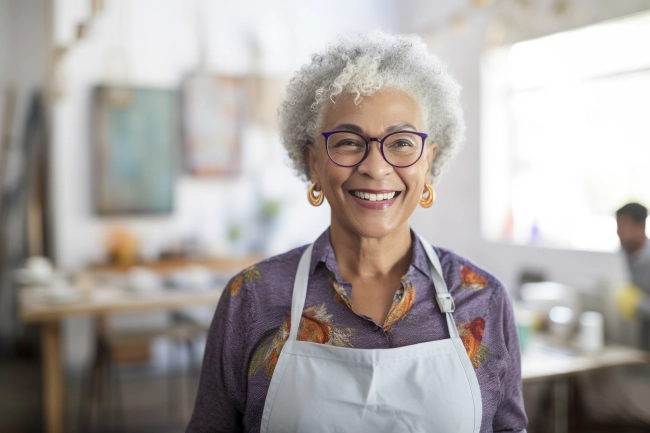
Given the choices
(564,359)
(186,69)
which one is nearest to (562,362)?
(564,359)

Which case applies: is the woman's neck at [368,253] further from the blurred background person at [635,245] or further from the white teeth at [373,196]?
the blurred background person at [635,245]

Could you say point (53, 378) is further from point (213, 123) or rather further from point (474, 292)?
point (474, 292)

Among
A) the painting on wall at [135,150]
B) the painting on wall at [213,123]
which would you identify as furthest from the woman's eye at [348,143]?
the painting on wall at [213,123]

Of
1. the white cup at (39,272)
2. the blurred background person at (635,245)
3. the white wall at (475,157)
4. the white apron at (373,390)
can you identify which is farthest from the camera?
the white wall at (475,157)

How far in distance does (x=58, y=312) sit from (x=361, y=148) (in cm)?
269

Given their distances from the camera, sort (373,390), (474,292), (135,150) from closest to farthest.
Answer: (373,390), (474,292), (135,150)

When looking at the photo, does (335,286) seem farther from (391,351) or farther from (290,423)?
(290,423)

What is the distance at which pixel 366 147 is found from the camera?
1.32 meters

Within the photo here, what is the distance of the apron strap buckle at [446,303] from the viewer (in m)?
1.36

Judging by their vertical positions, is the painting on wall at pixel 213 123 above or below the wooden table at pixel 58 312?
above

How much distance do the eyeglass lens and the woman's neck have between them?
0.56 ft

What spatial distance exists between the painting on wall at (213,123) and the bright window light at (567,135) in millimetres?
2135

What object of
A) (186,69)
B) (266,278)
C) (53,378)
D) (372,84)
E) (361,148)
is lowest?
(53,378)

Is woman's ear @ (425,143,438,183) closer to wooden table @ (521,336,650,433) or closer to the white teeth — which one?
the white teeth
